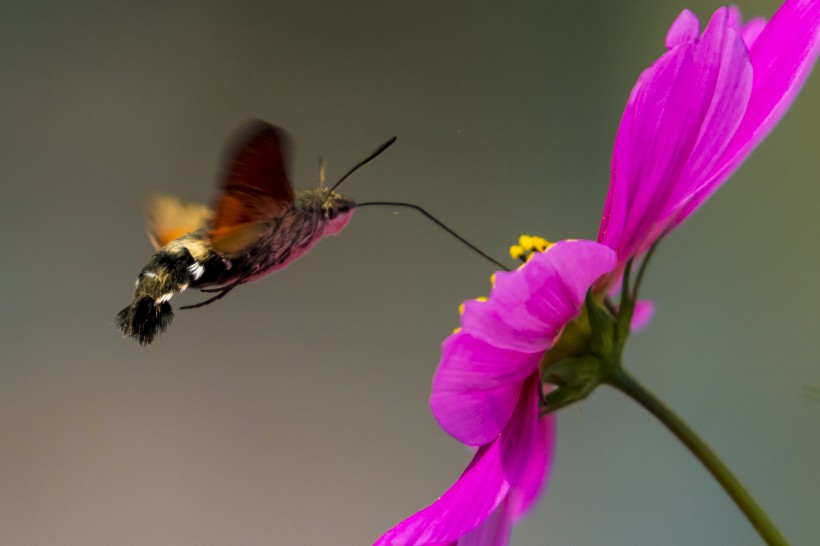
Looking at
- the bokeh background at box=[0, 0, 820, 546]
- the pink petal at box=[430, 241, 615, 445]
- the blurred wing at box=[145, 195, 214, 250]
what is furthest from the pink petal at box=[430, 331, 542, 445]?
the bokeh background at box=[0, 0, 820, 546]

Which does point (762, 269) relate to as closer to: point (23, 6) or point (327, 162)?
point (327, 162)

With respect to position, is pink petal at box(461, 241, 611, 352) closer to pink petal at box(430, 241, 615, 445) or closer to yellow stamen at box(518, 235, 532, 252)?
pink petal at box(430, 241, 615, 445)

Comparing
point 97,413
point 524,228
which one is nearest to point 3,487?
point 97,413

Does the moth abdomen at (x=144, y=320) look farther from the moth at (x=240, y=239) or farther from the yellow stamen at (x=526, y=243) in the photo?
the yellow stamen at (x=526, y=243)

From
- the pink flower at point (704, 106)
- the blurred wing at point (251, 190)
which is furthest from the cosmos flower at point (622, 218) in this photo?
the blurred wing at point (251, 190)

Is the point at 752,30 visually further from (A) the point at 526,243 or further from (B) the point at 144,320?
(B) the point at 144,320

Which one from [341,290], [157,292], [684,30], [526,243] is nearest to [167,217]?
[157,292]
